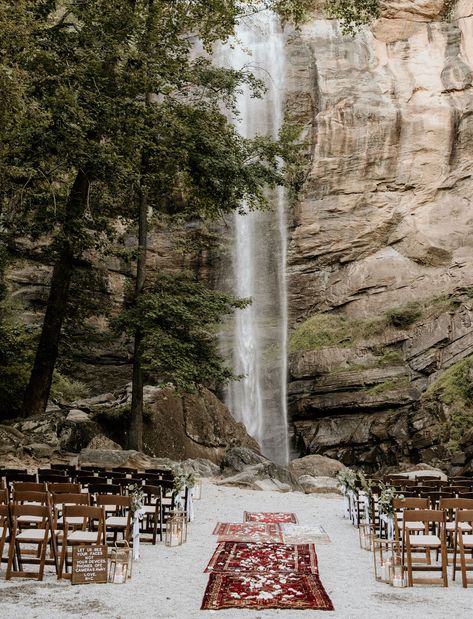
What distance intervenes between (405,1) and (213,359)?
29028mm

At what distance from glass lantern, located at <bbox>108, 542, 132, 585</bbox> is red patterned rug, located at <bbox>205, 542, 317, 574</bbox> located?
102 centimetres

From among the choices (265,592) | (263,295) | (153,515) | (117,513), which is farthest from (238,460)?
(263,295)

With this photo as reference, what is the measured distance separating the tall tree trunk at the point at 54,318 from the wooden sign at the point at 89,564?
12.4 metres

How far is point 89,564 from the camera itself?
264 inches

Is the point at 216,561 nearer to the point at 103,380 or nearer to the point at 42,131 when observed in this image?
the point at 42,131

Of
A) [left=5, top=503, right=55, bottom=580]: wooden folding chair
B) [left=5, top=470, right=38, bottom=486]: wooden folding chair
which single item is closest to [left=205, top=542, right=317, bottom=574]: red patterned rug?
[left=5, top=503, right=55, bottom=580]: wooden folding chair

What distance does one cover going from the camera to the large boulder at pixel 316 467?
21.6m

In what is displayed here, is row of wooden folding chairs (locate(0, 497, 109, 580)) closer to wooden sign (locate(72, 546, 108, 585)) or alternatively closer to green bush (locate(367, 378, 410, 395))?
wooden sign (locate(72, 546, 108, 585))

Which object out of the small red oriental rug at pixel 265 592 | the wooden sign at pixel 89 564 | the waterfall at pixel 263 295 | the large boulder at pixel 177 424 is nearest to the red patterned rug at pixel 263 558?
the small red oriental rug at pixel 265 592

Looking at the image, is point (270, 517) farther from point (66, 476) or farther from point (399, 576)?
point (399, 576)

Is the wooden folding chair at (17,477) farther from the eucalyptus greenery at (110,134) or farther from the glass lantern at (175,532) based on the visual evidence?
the eucalyptus greenery at (110,134)

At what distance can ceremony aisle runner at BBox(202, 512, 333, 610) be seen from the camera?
612 centimetres

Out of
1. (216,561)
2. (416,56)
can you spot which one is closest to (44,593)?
(216,561)

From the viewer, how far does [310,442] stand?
27875 mm
